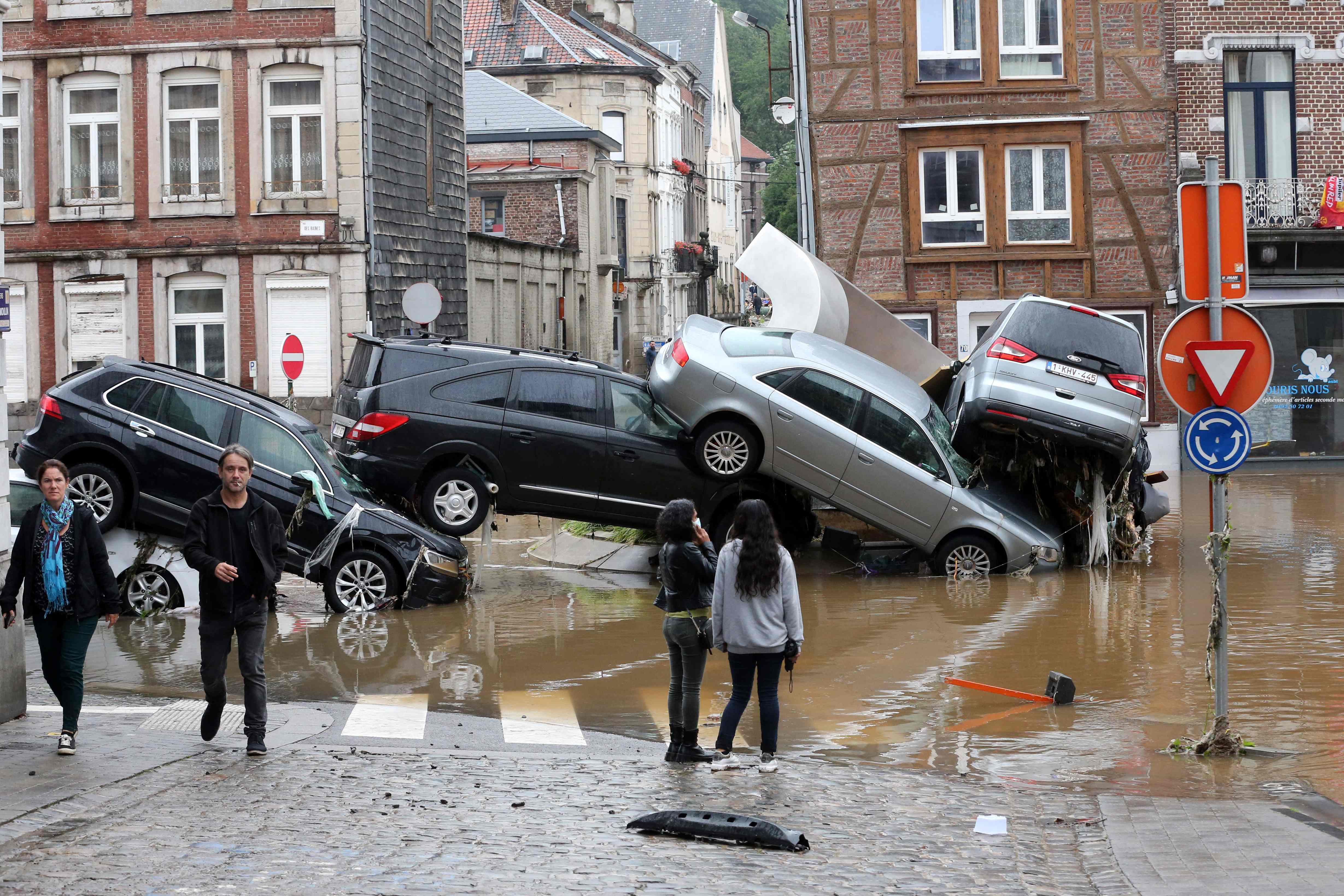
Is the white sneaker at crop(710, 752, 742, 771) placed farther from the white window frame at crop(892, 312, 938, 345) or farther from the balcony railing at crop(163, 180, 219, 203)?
the balcony railing at crop(163, 180, 219, 203)

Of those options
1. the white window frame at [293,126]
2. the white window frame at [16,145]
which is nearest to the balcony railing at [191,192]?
the white window frame at [293,126]

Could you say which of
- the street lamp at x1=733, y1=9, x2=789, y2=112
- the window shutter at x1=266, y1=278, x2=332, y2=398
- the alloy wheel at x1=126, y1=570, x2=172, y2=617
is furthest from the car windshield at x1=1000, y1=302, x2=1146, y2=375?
the window shutter at x1=266, y1=278, x2=332, y2=398

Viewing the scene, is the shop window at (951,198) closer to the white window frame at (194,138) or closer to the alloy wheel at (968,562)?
the white window frame at (194,138)

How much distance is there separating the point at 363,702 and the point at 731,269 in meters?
80.9

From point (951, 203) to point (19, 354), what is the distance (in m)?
16.7

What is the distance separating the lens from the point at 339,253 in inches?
1077

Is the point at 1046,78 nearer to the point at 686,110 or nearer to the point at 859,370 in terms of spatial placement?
the point at 859,370

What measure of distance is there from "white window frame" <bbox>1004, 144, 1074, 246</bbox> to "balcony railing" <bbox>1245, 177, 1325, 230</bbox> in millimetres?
3038

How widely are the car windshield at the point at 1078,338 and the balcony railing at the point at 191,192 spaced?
54.8 feet

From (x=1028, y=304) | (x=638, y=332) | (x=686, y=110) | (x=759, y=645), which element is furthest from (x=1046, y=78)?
(x=686, y=110)

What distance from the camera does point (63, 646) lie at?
8547 mm

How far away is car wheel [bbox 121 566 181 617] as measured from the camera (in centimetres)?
1341

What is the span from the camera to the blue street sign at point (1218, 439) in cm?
841

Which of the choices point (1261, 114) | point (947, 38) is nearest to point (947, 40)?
point (947, 38)
